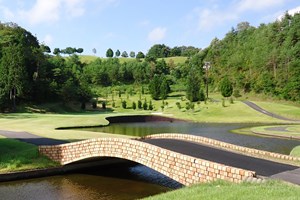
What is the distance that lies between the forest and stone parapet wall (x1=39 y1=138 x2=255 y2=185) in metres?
43.9

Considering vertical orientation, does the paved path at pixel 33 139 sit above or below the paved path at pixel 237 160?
below

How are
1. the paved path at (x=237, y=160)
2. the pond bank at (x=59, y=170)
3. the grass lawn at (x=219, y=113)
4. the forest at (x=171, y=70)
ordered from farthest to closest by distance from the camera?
the forest at (x=171, y=70) → the grass lawn at (x=219, y=113) → the pond bank at (x=59, y=170) → the paved path at (x=237, y=160)

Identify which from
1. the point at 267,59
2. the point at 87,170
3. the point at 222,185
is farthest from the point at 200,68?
the point at 222,185

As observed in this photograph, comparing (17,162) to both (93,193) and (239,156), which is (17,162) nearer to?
(93,193)

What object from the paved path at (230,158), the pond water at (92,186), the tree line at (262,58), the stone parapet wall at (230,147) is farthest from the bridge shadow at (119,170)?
the tree line at (262,58)

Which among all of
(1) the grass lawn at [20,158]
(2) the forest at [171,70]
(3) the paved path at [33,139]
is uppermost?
(2) the forest at [171,70]

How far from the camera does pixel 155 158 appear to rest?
15.2m

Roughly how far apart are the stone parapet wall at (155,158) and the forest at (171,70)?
144ft

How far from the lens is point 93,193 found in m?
16.1

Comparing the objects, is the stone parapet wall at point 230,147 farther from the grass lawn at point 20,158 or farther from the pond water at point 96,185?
the grass lawn at point 20,158

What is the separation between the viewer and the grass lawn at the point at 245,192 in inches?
339

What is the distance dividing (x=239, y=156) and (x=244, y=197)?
22.8 feet

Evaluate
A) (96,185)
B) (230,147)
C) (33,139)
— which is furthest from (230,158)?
(33,139)

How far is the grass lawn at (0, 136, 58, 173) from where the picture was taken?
18.8 m
